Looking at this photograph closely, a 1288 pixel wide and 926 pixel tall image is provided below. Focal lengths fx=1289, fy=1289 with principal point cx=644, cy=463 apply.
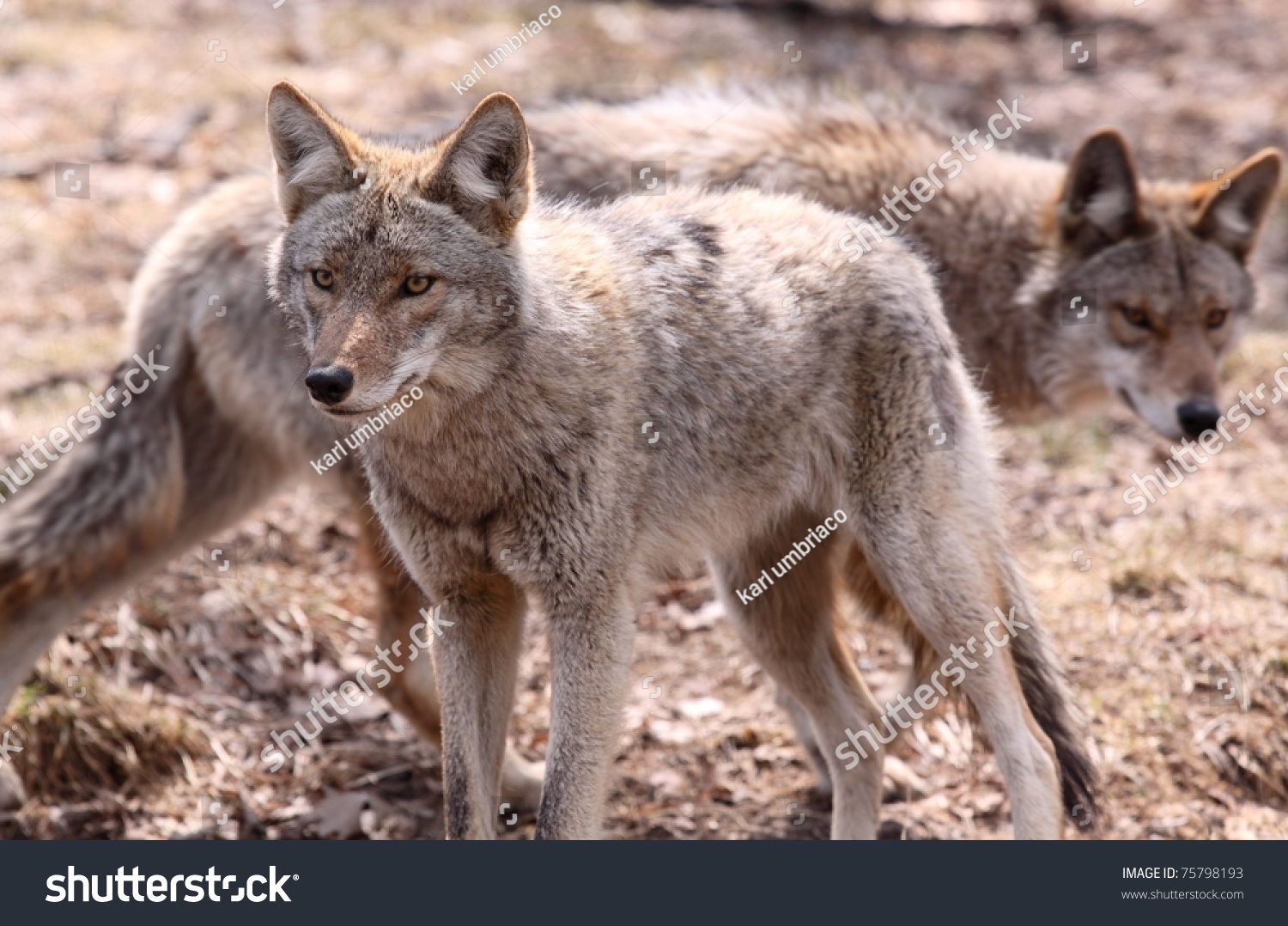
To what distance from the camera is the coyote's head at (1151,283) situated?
248 inches

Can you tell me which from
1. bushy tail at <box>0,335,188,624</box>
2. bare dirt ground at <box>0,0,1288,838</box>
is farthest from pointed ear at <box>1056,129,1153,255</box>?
bushy tail at <box>0,335,188,624</box>

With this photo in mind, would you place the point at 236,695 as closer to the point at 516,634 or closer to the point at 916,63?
the point at 516,634

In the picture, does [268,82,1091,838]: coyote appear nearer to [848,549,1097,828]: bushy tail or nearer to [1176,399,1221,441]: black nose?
[848,549,1097,828]: bushy tail

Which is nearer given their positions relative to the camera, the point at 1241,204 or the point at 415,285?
the point at 415,285

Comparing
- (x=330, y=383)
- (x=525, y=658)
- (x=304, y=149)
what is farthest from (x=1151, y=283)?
(x=330, y=383)

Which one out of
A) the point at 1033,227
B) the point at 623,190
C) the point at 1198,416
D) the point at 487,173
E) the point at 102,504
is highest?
the point at 623,190

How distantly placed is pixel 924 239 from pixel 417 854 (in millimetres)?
3813

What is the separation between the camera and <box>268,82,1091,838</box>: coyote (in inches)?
154

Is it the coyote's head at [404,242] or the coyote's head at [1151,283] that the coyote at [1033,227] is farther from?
the coyote's head at [404,242]

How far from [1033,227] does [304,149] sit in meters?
3.89

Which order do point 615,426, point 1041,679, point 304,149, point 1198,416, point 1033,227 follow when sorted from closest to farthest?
1. point 304,149
2. point 615,426
3. point 1041,679
4. point 1198,416
5. point 1033,227

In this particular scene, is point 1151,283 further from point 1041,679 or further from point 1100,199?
point 1041,679

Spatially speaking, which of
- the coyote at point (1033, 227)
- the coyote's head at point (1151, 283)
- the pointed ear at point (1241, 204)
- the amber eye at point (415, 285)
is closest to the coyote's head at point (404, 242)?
the amber eye at point (415, 285)

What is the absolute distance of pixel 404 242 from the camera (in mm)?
3826
